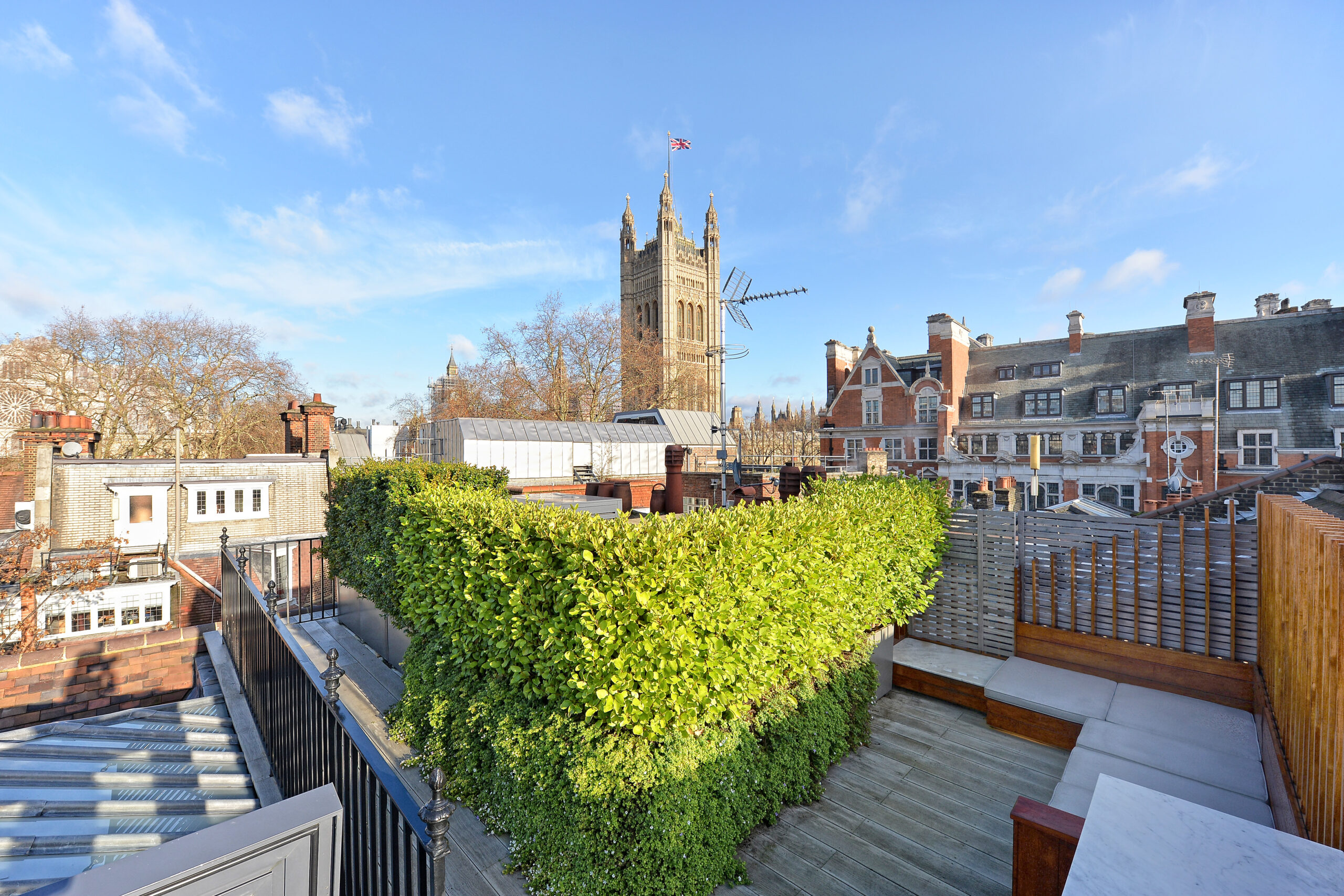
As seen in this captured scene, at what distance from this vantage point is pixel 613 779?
10.2ft

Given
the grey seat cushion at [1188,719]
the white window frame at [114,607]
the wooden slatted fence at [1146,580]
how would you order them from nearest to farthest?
the grey seat cushion at [1188,719] → the wooden slatted fence at [1146,580] → the white window frame at [114,607]

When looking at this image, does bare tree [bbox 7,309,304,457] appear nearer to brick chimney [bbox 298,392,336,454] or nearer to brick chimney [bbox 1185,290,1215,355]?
brick chimney [bbox 298,392,336,454]

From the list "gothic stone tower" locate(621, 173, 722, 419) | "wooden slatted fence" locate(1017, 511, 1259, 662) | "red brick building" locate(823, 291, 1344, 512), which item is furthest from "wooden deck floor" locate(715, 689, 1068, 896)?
"gothic stone tower" locate(621, 173, 722, 419)

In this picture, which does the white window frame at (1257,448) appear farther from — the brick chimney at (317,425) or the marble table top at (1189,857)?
the brick chimney at (317,425)

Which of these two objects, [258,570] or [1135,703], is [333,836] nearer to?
[1135,703]

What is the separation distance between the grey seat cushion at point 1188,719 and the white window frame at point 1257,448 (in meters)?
28.3

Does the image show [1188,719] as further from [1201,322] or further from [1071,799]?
[1201,322]

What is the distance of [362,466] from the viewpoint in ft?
26.5

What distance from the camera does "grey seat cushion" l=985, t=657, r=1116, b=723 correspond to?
5.09 meters

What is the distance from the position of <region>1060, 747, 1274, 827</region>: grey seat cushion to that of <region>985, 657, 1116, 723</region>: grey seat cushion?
2.25 ft

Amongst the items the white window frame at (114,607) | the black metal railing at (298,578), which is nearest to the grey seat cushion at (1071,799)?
the black metal railing at (298,578)

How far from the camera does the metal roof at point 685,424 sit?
2128cm

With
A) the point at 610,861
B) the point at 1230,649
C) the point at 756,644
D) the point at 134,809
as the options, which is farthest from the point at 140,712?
the point at 1230,649

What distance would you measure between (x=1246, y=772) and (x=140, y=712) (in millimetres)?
8661
